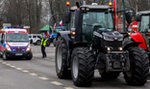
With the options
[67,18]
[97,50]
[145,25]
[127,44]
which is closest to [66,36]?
[67,18]

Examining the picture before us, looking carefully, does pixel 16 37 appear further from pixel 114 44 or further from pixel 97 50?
pixel 114 44

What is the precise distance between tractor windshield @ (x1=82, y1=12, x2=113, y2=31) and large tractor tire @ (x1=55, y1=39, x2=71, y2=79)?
134 centimetres

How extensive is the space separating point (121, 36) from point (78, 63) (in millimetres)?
1567

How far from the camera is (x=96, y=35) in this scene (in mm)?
12852

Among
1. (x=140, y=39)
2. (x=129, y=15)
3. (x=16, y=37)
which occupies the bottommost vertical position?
(x=16, y=37)

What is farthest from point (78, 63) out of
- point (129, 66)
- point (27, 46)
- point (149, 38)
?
point (27, 46)

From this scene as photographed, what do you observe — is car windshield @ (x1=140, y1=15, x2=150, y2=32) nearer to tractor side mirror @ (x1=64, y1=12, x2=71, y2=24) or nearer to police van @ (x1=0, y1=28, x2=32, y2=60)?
tractor side mirror @ (x1=64, y1=12, x2=71, y2=24)

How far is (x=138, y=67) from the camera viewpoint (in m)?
12.3

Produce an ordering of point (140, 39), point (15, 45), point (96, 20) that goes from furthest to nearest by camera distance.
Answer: point (15, 45)
point (140, 39)
point (96, 20)

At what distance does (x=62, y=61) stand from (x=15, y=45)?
14.2 m

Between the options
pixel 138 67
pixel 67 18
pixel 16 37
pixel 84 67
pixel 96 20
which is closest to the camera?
pixel 84 67

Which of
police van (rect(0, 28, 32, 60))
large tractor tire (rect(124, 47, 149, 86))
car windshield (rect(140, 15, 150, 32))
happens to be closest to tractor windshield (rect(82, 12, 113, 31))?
large tractor tire (rect(124, 47, 149, 86))

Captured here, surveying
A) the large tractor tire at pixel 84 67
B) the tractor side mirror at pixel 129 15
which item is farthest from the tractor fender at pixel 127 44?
the large tractor tire at pixel 84 67

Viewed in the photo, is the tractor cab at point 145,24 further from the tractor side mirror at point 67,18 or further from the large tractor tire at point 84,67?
the large tractor tire at point 84,67
